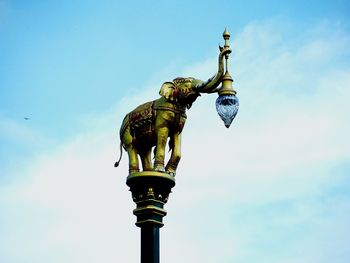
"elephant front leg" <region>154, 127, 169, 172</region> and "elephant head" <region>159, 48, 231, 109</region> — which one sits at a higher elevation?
"elephant head" <region>159, 48, 231, 109</region>

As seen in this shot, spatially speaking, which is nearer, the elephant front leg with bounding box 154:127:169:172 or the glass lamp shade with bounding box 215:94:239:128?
the glass lamp shade with bounding box 215:94:239:128

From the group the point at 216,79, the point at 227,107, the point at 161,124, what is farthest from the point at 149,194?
the point at 216,79

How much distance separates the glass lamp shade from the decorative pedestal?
1594mm

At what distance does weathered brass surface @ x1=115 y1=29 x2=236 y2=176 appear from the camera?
62.0 ft

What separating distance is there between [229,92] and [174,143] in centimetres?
162

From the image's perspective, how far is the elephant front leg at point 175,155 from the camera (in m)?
19.1

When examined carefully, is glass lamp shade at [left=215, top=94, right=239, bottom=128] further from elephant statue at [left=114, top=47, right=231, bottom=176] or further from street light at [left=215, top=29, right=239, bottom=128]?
elephant statue at [left=114, top=47, right=231, bottom=176]

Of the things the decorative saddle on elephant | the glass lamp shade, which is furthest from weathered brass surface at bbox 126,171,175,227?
the glass lamp shade

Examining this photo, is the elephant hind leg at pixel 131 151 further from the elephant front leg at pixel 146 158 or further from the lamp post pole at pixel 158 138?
the elephant front leg at pixel 146 158

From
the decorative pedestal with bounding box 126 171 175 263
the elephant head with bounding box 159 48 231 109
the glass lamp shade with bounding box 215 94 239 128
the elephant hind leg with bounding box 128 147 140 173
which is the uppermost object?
the elephant head with bounding box 159 48 231 109

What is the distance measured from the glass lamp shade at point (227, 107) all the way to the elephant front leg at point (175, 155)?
1.31 metres

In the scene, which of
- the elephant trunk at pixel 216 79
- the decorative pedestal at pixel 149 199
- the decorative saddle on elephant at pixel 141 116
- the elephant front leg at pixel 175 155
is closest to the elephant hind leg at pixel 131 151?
the decorative saddle on elephant at pixel 141 116

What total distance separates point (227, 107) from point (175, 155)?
1.60 m

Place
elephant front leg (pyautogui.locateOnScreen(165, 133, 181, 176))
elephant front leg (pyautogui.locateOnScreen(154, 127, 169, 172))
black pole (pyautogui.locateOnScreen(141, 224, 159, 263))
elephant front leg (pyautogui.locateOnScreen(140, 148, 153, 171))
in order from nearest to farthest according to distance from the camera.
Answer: black pole (pyautogui.locateOnScreen(141, 224, 159, 263)) < elephant front leg (pyautogui.locateOnScreen(154, 127, 169, 172)) < elephant front leg (pyautogui.locateOnScreen(165, 133, 181, 176)) < elephant front leg (pyautogui.locateOnScreen(140, 148, 153, 171))
